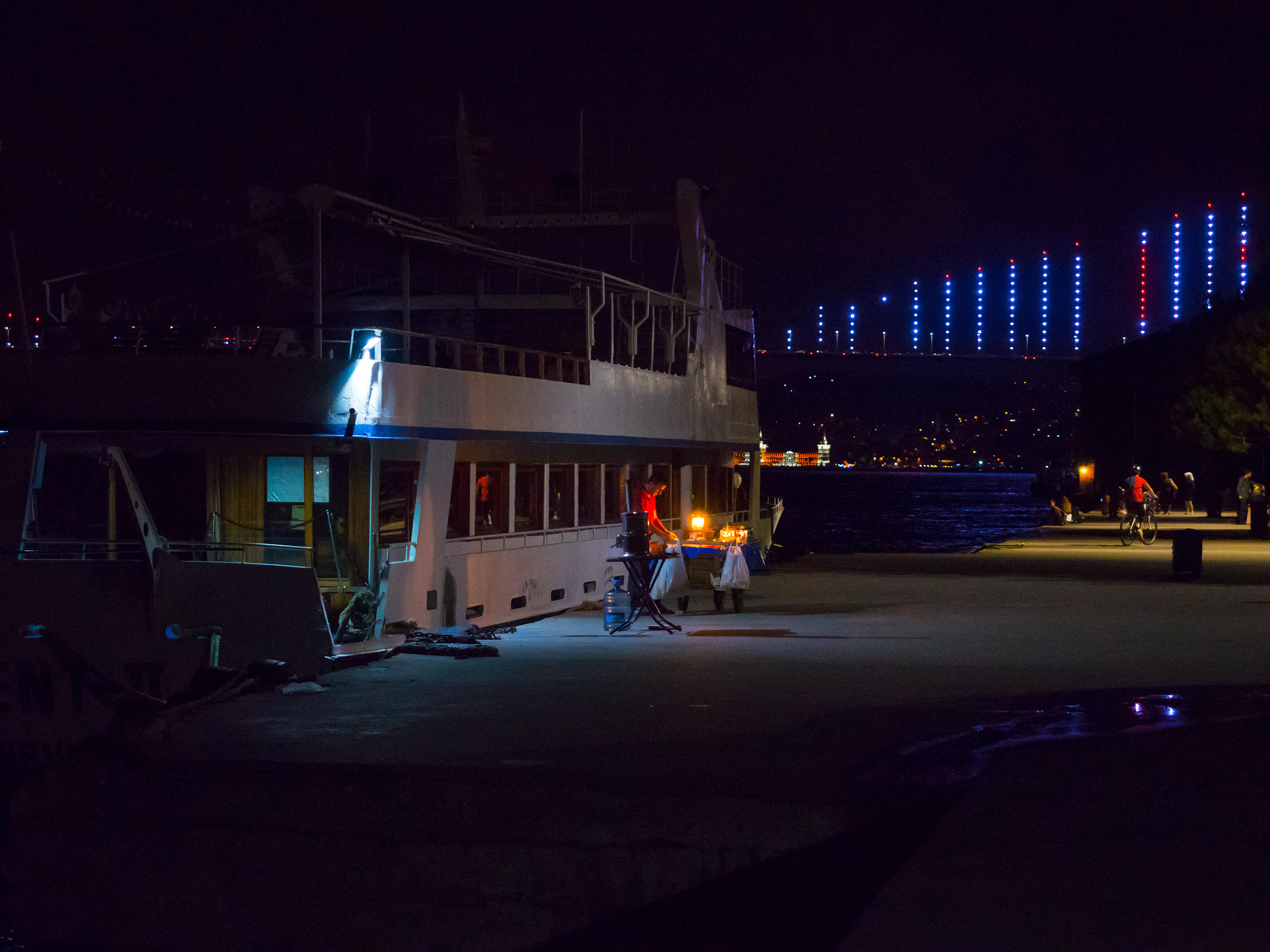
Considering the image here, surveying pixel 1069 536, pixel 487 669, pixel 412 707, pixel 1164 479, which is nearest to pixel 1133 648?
pixel 487 669

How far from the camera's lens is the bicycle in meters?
31.2

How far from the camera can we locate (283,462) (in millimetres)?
12773

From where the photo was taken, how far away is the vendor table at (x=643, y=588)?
14055 millimetres

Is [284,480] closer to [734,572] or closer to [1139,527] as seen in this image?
[734,572]

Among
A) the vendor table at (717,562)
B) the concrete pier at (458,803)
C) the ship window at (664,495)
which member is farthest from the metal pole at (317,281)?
the ship window at (664,495)

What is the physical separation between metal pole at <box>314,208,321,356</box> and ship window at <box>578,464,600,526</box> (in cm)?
649

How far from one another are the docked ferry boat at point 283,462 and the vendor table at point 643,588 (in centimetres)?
198

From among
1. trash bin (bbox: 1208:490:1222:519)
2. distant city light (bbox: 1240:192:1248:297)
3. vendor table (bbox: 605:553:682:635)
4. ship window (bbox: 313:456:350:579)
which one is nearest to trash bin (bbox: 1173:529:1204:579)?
vendor table (bbox: 605:553:682:635)

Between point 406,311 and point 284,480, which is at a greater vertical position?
point 406,311

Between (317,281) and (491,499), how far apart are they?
4379mm

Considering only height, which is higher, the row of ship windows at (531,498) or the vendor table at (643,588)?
the row of ship windows at (531,498)

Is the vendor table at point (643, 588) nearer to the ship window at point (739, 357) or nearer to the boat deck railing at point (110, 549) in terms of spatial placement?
the boat deck railing at point (110, 549)

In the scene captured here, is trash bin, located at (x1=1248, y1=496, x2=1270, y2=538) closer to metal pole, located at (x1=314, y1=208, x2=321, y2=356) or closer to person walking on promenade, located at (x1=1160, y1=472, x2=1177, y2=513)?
person walking on promenade, located at (x1=1160, y1=472, x2=1177, y2=513)

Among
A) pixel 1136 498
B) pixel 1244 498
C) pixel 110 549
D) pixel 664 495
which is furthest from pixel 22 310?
pixel 1244 498
